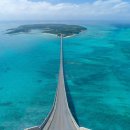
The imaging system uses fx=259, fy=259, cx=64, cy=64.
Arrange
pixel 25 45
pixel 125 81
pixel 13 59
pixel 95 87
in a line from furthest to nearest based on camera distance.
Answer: pixel 25 45 < pixel 13 59 < pixel 125 81 < pixel 95 87

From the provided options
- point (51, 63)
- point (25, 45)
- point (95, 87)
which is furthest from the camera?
point (25, 45)

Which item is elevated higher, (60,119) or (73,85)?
(60,119)

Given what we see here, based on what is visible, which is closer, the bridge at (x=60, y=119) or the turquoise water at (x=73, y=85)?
the bridge at (x=60, y=119)

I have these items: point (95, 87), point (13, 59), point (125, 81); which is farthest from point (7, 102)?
point (13, 59)

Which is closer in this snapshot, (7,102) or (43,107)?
(43,107)

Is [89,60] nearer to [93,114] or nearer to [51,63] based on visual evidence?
[51,63]

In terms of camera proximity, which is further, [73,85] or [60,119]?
[73,85]

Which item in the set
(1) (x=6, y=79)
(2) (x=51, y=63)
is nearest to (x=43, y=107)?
(1) (x=6, y=79)

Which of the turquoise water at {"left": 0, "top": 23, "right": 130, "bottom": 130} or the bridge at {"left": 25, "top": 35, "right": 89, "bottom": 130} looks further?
the turquoise water at {"left": 0, "top": 23, "right": 130, "bottom": 130}
